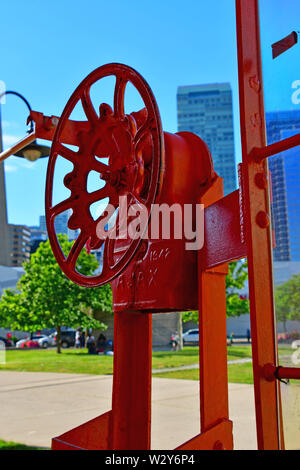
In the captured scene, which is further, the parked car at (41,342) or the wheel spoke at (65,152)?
the parked car at (41,342)

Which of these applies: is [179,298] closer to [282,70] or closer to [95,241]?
[95,241]

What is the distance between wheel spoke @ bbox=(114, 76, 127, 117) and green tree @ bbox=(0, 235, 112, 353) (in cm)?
1816

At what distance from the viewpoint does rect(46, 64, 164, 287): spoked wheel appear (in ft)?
6.24

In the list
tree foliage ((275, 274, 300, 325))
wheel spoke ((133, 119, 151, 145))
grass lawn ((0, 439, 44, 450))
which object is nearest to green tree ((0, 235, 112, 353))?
grass lawn ((0, 439, 44, 450))

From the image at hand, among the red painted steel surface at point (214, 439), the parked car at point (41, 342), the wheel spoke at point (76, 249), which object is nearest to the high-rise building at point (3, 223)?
the wheel spoke at point (76, 249)

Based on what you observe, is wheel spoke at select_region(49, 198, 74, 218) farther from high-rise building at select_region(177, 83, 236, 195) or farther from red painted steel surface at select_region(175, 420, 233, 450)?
high-rise building at select_region(177, 83, 236, 195)

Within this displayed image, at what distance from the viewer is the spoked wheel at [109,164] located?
190 cm

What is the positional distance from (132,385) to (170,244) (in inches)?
31.9

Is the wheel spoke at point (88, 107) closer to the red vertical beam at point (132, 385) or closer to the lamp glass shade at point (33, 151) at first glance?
the red vertical beam at point (132, 385)

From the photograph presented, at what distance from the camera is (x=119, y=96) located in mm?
2201

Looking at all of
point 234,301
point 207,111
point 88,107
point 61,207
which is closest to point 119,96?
point 88,107

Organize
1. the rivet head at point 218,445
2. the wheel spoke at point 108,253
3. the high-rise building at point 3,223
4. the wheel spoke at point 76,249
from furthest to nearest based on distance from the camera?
the high-rise building at point 3,223, the wheel spoke at point 76,249, the wheel spoke at point 108,253, the rivet head at point 218,445

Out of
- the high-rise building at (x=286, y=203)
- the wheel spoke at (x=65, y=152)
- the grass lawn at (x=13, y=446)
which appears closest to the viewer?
the high-rise building at (x=286, y=203)

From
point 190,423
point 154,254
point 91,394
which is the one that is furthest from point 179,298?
point 91,394
